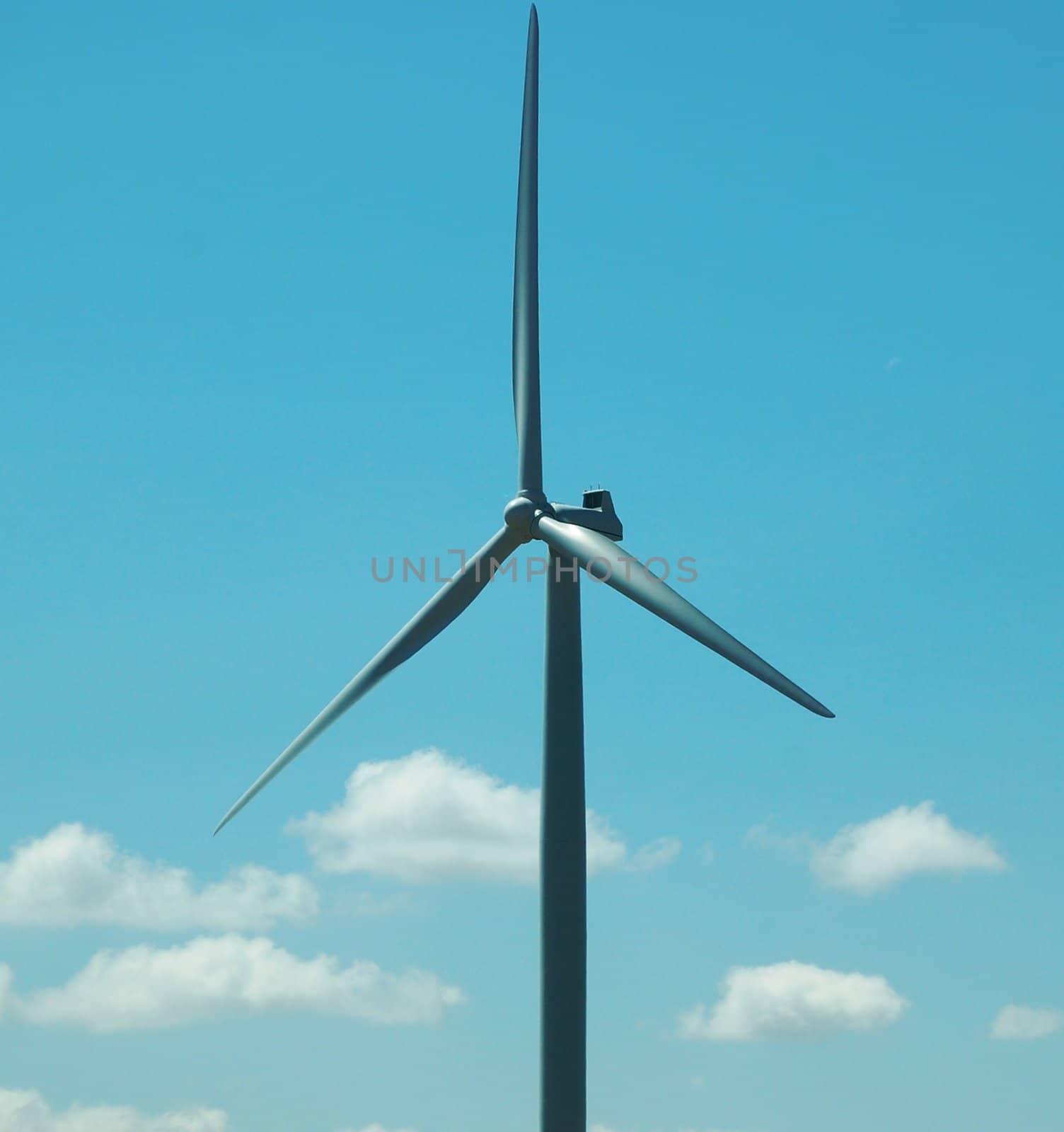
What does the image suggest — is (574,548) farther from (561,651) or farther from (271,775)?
(271,775)

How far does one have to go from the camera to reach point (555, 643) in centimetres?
3484

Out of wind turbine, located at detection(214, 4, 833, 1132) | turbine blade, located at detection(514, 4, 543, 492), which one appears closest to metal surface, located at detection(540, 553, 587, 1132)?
wind turbine, located at detection(214, 4, 833, 1132)

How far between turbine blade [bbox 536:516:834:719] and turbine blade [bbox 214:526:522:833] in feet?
4.26

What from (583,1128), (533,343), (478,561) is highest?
(533,343)

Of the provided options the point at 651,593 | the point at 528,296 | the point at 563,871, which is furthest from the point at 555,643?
the point at 528,296

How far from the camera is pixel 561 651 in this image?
3481 centimetres

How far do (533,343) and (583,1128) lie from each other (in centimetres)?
1695

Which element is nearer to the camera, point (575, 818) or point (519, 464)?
point (575, 818)

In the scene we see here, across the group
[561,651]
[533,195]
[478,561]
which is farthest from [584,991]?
[533,195]

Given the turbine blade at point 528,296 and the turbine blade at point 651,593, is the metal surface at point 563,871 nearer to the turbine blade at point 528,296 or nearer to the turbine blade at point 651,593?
the turbine blade at point 651,593

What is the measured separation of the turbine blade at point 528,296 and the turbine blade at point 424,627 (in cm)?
171

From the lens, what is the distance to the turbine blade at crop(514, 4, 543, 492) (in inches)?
1489

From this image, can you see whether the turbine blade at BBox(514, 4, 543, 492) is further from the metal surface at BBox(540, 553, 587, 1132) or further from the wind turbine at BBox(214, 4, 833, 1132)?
the metal surface at BBox(540, 553, 587, 1132)

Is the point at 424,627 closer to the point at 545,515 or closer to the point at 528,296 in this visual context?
the point at 545,515
